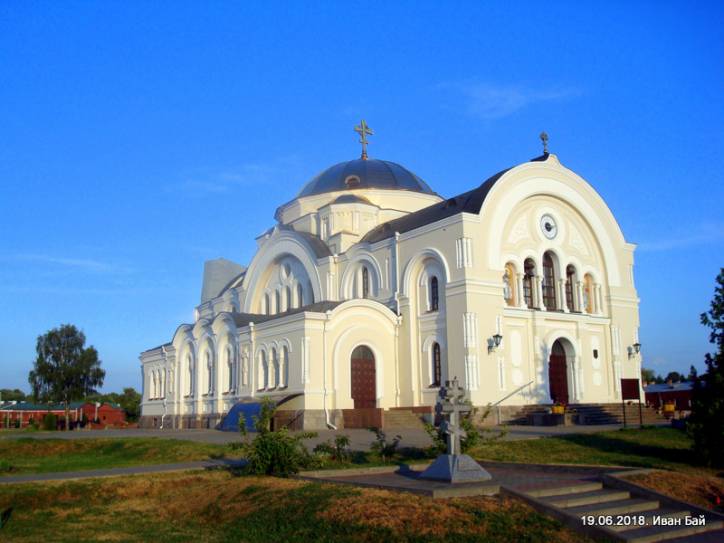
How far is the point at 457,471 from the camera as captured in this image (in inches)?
498

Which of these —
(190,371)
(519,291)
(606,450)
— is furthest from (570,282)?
(190,371)

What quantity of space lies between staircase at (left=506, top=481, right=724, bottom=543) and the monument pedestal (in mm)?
960

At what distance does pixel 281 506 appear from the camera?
1191 cm

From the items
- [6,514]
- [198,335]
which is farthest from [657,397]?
[6,514]

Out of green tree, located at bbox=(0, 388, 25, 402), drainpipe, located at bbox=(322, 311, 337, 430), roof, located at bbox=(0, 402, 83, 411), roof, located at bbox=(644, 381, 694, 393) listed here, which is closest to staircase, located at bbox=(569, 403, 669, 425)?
drainpipe, located at bbox=(322, 311, 337, 430)

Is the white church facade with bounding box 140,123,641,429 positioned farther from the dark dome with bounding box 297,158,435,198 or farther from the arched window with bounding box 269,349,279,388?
the dark dome with bounding box 297,158,435,198

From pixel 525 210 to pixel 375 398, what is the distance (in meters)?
10.7

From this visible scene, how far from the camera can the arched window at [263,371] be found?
112ft

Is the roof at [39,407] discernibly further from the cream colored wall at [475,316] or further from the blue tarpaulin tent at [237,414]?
the blue tarpaulin tent at [237,414]

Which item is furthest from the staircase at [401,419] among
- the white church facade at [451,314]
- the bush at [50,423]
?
the bush at [50,423]

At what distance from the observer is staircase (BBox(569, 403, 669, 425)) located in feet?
95.9

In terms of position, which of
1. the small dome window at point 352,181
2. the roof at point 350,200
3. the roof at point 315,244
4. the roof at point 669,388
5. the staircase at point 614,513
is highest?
the small dome window at point 352,181

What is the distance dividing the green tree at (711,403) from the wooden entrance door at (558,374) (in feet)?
51.1

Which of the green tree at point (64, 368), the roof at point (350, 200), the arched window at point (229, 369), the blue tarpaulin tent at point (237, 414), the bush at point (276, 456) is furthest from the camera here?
the green tree at point (64, 368)
